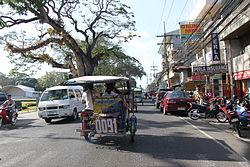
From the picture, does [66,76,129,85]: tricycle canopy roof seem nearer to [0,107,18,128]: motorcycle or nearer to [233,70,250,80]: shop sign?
[0,107,18,128]: motorcycle

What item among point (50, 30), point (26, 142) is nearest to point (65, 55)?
point (50, 30)

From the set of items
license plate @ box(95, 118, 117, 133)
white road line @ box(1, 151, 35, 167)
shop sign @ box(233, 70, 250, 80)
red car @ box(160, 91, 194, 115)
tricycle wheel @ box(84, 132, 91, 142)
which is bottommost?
white road line @ box(1, 151, 35, 167)

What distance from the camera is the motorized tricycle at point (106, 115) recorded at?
436 inches

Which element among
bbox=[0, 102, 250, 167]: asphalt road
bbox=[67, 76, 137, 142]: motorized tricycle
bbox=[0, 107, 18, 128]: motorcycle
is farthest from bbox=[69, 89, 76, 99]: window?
bbox=[67, 76, 137, 142]: motorized tricycle

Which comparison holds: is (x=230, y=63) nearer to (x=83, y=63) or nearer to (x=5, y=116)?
(x=83, y=63)

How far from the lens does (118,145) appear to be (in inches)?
431

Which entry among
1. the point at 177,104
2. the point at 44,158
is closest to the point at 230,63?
the point at 177,104

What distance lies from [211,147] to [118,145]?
2.66 m

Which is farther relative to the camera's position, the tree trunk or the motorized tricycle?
the tree trunk

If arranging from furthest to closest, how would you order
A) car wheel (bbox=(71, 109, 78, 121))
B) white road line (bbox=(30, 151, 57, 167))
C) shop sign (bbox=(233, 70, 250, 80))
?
1. shop sign (bbox=(233, 70, 250, 80))
2. car wheel (bbox=(71, 109, 78, 121))
3. white road line (bbox=(30, 151, 57, 167))

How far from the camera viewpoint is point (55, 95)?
2089 centimetres

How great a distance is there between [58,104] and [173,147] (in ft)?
35.6

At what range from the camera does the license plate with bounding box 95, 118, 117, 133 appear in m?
11.0

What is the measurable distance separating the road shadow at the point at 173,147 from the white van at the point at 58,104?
7.92 m
